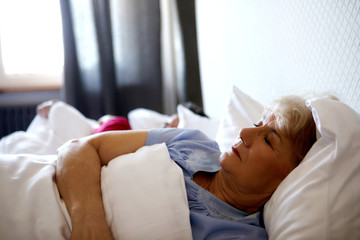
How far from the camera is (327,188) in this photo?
0.79 metres

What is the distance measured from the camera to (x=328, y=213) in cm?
77

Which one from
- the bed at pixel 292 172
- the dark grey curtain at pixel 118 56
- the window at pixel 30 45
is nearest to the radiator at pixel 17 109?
the window at pixel 30 45

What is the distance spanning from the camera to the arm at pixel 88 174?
886 millimetres

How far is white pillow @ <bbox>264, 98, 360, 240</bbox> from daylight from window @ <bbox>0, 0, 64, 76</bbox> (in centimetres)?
239

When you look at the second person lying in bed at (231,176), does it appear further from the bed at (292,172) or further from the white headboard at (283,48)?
the white headboard at (283,48)

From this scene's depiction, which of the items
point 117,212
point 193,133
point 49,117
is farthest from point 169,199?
point 49,117

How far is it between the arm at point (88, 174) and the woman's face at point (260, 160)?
0.33 m

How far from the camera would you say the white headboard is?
97cm

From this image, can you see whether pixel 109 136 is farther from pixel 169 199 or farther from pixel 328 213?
pixel 328 213

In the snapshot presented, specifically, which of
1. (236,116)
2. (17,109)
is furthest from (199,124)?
(17,109)

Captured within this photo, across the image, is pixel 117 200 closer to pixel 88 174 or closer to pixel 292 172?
pixel 88 174

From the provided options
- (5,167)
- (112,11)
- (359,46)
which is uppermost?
(112,11)

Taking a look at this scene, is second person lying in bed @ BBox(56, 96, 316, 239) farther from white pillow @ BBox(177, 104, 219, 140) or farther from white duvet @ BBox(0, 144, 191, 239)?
white pillow @ BBox(177, 104, 219, 140)

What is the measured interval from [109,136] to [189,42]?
1.68m
